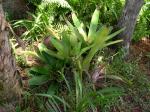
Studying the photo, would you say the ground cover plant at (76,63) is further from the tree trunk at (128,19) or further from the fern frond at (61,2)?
the tree trunk at (128,19)

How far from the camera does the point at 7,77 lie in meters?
3.43

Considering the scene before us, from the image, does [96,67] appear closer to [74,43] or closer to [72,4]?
[74,43]

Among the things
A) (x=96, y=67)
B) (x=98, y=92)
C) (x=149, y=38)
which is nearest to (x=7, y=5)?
(x=96, y=67)

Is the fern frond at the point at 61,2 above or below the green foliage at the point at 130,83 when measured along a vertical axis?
above

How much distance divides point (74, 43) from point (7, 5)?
1.32 metres

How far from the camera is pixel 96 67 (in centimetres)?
420

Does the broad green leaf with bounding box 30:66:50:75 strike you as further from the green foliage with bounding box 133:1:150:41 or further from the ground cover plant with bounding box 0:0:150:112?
the green foliage with bounding box 133:1:150:41

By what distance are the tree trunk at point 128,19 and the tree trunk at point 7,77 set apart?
1751 millimetres

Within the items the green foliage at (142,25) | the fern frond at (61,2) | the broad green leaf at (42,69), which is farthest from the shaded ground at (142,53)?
the broad green leaf at (42,69)

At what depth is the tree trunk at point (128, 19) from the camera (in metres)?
4.44

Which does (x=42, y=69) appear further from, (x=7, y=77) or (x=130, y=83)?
(x=130, y=83)

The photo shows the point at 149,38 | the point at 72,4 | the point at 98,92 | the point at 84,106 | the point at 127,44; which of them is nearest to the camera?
the point at 84,106

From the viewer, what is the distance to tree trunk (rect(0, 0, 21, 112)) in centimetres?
322

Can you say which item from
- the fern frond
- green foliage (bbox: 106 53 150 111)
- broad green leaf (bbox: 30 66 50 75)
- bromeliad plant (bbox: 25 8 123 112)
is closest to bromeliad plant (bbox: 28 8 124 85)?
bromeliad plant (bbox: 25 8 123 112)
